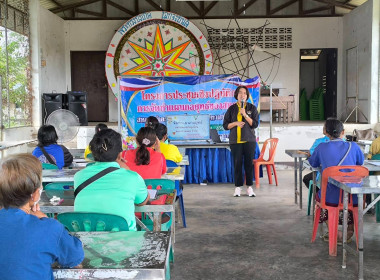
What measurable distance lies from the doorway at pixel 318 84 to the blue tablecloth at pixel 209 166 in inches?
257

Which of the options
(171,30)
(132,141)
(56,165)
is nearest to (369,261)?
(56,165)

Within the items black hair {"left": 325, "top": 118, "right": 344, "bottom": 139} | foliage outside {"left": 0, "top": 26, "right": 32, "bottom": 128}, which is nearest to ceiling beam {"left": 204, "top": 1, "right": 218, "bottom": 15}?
foliage outside {"left": 0, "top": 26, "right": 32, "bottom": 128}

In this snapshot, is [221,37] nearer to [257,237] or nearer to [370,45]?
[370,45]

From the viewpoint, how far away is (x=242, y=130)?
614cm

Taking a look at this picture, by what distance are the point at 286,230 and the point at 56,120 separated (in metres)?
4.18

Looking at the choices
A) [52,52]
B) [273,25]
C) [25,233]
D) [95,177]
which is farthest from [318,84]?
[25,233]

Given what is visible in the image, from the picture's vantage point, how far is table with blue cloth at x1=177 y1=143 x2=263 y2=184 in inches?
295

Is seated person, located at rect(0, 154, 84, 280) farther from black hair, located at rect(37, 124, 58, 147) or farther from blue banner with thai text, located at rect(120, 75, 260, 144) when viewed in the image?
blue banner with thai text, located at rect(120, 75, 260, 144)

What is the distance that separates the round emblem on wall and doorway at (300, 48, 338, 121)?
3.25 m

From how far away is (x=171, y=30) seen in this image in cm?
1178

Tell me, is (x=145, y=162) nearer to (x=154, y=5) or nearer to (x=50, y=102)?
(x=50, y=102)

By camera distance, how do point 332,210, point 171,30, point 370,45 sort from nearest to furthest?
point 332,210 < point 370,45 < point 171,30

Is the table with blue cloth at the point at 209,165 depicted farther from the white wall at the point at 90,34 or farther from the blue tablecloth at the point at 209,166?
the white wall at the point at 90,34

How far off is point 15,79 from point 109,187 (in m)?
7.95
